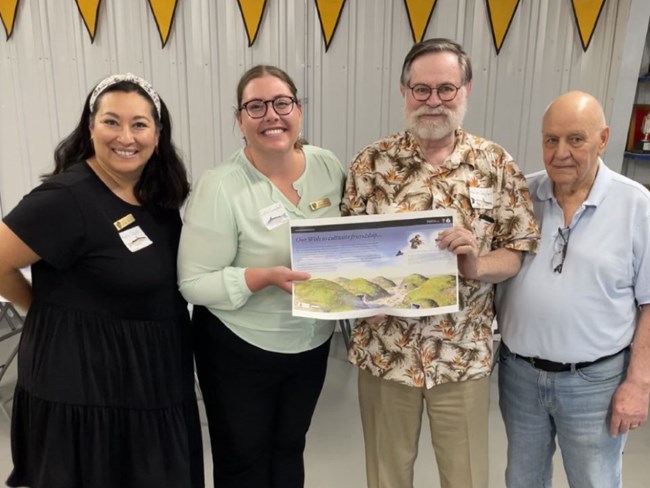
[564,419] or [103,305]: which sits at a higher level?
[103,305]

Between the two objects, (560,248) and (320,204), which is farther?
(320,204)

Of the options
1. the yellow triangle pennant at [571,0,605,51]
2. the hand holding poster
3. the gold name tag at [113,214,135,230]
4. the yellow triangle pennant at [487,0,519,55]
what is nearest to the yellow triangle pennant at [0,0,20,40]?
the gold name tag at [113,214,135,230]

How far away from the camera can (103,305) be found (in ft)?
4.86

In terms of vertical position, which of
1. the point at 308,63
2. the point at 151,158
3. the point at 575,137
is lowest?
the point at 151,158

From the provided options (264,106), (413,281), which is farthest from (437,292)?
(264,106)

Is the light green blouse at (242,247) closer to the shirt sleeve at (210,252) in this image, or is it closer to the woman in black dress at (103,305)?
the shirt sleeve at (210,252)

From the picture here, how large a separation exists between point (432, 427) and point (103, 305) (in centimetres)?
112

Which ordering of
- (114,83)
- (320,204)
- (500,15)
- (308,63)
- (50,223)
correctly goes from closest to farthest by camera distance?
(50,223) → (114,83) → (320,204) → (500,15) → (308,63)

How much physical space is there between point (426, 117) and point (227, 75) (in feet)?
8.36

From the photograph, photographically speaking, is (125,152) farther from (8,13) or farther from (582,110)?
(8,13)

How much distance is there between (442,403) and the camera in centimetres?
165

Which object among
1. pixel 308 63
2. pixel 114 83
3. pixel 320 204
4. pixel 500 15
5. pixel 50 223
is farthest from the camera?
pixel 308 63

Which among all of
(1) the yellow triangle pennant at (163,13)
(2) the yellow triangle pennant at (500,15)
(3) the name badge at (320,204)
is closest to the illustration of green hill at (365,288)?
(3) the name badge at (320,204)

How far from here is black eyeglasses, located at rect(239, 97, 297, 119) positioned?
1.49m
